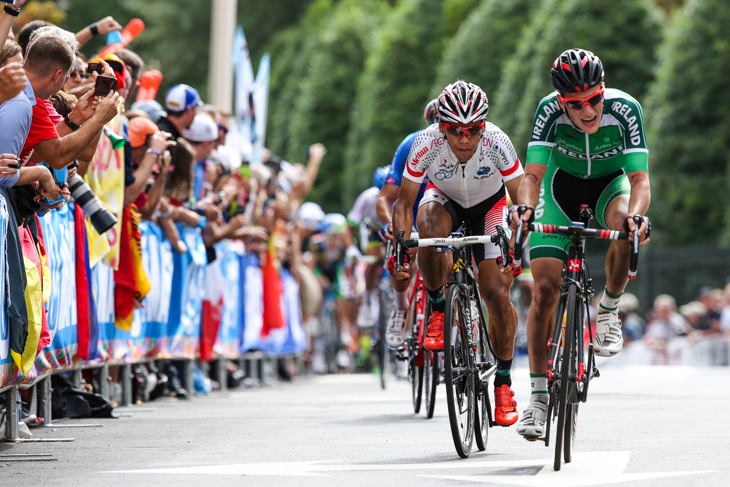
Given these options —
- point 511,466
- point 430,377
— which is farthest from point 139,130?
point 511,466

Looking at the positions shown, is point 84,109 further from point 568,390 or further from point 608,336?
point 568,390

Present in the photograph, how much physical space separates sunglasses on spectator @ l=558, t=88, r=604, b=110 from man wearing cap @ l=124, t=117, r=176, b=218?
468 centimetres

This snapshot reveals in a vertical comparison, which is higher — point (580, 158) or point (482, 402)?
point (580, 158)

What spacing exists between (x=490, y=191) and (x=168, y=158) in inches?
159

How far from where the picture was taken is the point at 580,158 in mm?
8688

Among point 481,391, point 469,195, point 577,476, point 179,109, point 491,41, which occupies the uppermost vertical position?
point 491,41

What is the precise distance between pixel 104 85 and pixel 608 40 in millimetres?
30303

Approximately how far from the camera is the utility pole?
20812mm

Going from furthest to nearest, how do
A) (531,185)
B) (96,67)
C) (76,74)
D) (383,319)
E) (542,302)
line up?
1. (383,319)
2. (76,74)
3. (96,67)
4. (542,302)
5. (531,185)

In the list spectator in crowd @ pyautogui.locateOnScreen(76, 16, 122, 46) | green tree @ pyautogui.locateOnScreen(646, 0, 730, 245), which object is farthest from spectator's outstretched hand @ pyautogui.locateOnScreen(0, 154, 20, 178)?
green tree @ pyautogui.locateOnScreen(646, 0, 730, 245)

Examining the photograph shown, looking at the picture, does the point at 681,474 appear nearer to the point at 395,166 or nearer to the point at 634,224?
the point at 634,224

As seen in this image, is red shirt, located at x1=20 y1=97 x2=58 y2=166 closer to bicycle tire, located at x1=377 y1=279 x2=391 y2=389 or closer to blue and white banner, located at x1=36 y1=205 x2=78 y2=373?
blue and white banner, located at x1=36 y1=205 x2=78 y2=373

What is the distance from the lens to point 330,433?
32.9 feet

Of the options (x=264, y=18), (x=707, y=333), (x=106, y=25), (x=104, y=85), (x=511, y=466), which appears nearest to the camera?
(x=511, y=466)
